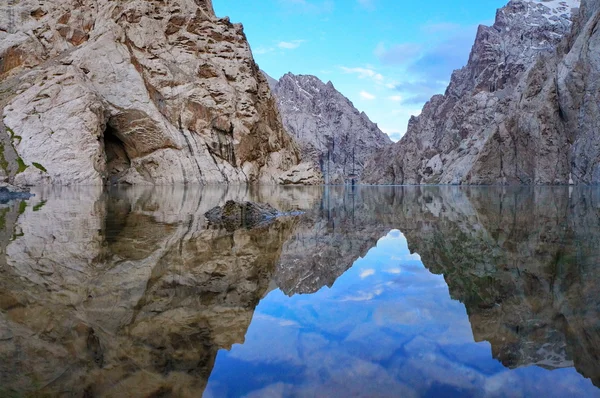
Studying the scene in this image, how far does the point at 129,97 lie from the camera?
6162cm

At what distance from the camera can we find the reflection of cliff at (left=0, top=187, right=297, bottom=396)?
3.83 metres

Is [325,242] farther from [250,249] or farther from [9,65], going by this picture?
[9,65]

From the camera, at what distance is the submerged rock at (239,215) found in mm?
15898

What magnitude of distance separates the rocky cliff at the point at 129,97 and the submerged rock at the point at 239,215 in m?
42.3

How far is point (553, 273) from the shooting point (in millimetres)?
7410

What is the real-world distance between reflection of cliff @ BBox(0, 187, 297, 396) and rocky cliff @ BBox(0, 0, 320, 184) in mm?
48799

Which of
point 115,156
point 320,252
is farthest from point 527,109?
point 320,252

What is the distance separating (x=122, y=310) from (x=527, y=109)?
129151 mm

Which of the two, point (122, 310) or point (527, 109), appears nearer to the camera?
point (122, 310)

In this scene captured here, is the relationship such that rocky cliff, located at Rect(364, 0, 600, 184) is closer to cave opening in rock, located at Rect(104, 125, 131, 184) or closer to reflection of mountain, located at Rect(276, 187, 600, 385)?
reflection of mountain, located at Rect(276, 187, 600, 385)

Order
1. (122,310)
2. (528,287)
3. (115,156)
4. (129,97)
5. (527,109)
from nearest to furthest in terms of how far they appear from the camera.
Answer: (122,310), (528,287), (129,97), (115,156), (527,109)

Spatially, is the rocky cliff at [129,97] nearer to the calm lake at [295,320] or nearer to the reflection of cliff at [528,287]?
the calm lake at [295,320]

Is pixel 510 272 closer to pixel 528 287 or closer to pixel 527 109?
pixel 528 287

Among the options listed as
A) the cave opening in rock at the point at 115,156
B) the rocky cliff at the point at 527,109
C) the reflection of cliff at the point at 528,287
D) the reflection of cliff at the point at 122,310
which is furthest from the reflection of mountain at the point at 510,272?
the rocky cliff at the point at 527,109
